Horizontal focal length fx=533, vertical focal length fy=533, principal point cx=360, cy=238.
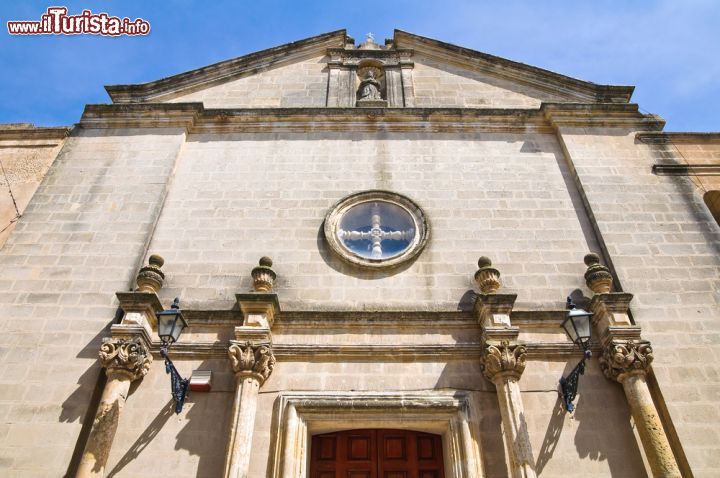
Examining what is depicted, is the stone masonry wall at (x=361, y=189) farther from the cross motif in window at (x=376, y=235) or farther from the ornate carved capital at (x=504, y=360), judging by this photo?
the ornate carved capital at (x=504, y=360)

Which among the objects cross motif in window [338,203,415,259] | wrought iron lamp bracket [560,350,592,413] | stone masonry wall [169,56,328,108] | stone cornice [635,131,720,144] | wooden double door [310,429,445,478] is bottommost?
wooden double door [310,429,445,478]

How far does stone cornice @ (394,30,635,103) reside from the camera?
10.2 meters

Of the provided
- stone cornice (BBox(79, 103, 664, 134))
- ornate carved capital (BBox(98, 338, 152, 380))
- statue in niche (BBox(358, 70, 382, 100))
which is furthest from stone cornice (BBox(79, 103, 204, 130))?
ornate carved capital (BBox(98, 338, 152, 380))

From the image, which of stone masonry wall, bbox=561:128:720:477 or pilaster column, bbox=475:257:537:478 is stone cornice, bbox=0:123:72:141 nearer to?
pilaster column, bbox=475:257:537:478

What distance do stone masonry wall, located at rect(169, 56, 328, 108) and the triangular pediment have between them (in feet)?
0.06

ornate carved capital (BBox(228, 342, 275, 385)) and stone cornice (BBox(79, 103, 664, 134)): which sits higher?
stone cornice (BBox(79, 103, 664, 134))

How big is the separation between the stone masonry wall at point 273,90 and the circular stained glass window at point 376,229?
2.86m

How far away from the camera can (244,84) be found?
35.7 ft

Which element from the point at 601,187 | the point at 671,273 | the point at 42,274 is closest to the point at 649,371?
the point at 671,273

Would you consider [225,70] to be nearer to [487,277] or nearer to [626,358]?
[487,277]

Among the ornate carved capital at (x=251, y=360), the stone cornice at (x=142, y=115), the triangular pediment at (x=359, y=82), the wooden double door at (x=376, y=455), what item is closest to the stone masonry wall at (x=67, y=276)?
the stone cornice at (x=142, y=115)

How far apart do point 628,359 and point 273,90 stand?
7951mm

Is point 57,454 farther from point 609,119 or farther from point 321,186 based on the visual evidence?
point 609,119

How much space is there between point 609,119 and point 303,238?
237 inches
